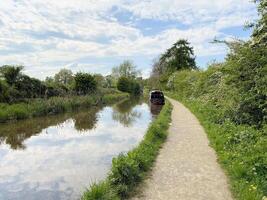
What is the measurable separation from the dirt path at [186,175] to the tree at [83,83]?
1158 inches

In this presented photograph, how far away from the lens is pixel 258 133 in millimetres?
9742

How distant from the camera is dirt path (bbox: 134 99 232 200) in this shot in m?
6.36

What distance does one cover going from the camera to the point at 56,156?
38.5 ft

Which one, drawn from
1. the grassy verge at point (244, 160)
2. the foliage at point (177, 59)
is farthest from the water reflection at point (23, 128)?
the foliage at point (177, 59)

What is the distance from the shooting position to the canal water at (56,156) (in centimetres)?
830

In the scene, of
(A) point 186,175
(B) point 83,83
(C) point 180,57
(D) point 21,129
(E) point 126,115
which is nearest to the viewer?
(A) point 186,175

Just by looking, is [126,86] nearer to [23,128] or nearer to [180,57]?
[180,57]

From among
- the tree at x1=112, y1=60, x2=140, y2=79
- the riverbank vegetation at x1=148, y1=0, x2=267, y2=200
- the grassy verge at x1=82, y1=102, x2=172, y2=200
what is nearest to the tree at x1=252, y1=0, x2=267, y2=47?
the riverbank vegetation at x1=148, y1=0, x2=267, y2=200

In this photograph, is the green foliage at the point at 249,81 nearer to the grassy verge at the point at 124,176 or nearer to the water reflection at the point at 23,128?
the grassy verge at the point at 124,176

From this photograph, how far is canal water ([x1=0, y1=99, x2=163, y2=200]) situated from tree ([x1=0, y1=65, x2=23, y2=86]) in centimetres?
867

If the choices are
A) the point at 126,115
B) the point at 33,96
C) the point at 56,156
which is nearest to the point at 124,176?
the point at 56,156

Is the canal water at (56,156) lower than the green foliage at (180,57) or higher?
lower

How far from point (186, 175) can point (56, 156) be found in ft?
18.7

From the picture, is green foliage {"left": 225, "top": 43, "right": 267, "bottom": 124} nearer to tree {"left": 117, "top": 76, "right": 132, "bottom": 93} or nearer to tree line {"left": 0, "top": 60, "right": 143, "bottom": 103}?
tree line {"left": 0, "top": 60, "right": 143, "bottom": 103}
